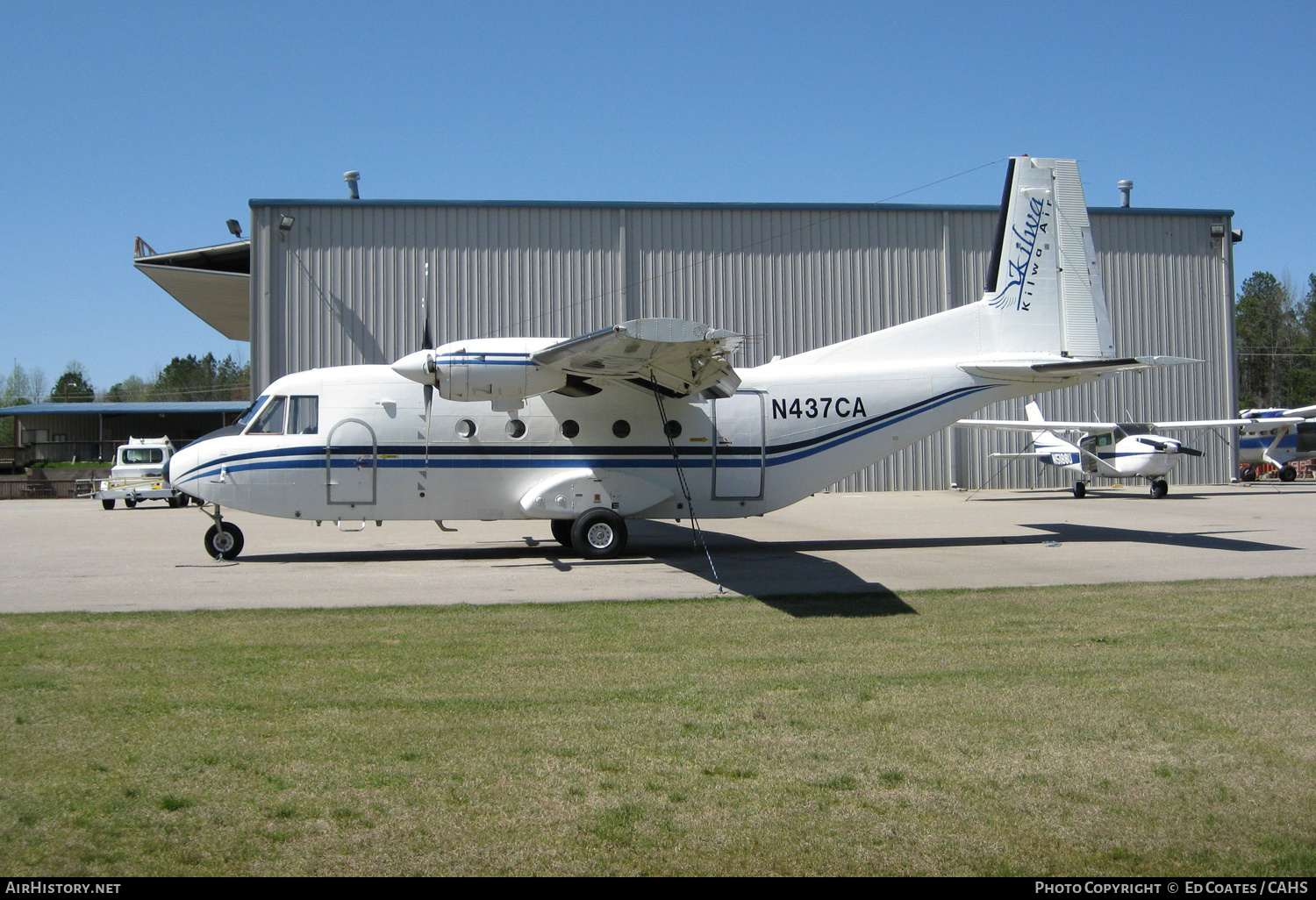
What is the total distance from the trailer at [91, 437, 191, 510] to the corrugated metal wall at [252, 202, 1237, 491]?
205 inches

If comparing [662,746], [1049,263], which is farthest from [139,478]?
[662,746]

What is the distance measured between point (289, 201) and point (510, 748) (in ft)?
90.8

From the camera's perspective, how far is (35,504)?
31.9m

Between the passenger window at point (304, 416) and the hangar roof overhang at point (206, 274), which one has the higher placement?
the hangar roof overhang at point (206, 274)

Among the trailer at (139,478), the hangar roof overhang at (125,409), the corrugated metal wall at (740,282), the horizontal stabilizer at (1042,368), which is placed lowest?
the trailer at (139,478)

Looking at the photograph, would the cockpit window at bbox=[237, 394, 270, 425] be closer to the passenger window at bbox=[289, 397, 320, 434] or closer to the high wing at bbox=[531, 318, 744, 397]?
the passenger window at bbox=[289, 397, 320, 434]

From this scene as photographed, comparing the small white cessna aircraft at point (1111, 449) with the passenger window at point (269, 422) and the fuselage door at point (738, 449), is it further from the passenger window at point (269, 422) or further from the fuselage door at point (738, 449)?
the passenger window at point (269, 422)

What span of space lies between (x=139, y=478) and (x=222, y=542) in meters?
18.5

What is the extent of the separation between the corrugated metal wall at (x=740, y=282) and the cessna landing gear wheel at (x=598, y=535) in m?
16.3

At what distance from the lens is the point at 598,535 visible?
46.3 feet

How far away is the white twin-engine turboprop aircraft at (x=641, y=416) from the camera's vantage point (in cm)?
1377

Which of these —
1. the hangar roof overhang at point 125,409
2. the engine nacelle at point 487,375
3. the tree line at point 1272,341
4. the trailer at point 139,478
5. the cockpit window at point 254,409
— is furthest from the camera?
the tree line at point 1272,341

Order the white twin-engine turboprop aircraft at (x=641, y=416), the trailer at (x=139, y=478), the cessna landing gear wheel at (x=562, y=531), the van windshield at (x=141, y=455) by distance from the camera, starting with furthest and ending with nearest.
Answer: the van windshield at (x=141, y=455), the trailer at (x=139, y=478), the cessna landing gear wheel at (x=562, y=531), the white twin-engine turboprop aircraft at (x=641, y=416)

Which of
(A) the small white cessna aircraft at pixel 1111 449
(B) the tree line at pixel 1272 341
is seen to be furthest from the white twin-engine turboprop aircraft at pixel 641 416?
(B) the tree line at pixel 1272 341
